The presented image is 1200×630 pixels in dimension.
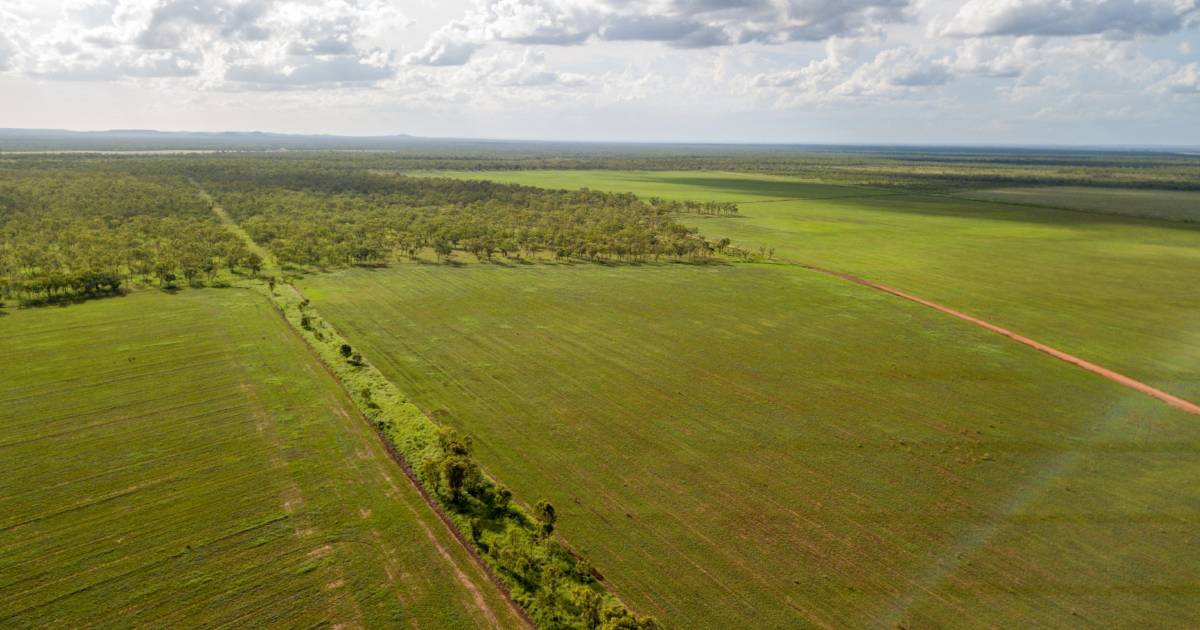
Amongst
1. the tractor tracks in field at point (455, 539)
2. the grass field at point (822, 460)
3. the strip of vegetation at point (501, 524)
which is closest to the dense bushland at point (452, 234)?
the grass field at point (822, 460)

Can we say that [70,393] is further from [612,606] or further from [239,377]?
[612,606]

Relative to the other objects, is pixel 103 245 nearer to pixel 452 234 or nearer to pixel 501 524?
pixel 452 234

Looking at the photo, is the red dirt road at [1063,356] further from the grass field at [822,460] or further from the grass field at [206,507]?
the grass field at [206,507]

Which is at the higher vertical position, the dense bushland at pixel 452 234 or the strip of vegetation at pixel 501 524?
the dense bushland at pixel 452 234

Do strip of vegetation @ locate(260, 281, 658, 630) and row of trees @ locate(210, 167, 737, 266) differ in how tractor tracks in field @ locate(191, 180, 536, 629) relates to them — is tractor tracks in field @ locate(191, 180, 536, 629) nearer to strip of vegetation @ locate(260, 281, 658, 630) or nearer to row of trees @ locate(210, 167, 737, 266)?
strip of vegetation @ locate(260, 281, 658, 630)

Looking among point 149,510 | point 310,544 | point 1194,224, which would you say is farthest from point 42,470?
point 1194,224

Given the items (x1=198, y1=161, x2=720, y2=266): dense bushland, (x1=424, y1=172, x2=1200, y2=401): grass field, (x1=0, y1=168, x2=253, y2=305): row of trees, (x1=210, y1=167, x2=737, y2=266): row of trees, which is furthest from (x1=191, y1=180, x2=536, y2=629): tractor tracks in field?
(x1=424, y1=172, x2=1200, y2=401): grass field
